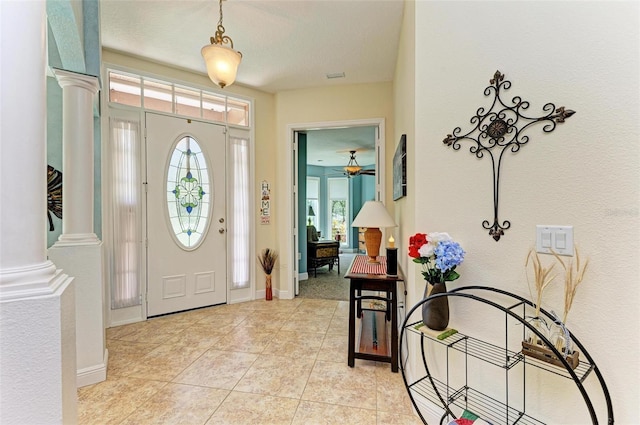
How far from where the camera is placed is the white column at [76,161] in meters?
1.94

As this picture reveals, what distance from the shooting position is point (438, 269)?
1412mm

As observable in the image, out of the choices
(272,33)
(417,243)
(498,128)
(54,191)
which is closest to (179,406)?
(417,243)

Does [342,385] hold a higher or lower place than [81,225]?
lower

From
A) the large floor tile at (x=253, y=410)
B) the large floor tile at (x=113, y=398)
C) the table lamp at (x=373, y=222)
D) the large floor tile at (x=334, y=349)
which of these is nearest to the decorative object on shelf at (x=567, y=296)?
the table lamp at (x=373, y=222)

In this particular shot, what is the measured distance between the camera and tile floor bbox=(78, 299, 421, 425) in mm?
1704

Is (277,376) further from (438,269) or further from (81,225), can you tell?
(81,225)

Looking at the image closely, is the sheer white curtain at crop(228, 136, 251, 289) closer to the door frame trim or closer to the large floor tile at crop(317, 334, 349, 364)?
the door frame trim

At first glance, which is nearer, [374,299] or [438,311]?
[438,311]

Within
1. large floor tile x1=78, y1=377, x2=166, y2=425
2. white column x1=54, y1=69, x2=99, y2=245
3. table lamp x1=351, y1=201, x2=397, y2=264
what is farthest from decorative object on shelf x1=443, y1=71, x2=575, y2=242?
white column x1=54, y1=69, x2=99, y2=245

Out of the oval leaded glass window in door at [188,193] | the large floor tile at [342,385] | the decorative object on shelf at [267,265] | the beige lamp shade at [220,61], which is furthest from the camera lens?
the decorative object on shelf at [267,265]

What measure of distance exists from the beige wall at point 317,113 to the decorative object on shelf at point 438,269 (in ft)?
7.52

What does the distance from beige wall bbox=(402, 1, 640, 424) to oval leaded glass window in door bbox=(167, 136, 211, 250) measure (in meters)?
2.80

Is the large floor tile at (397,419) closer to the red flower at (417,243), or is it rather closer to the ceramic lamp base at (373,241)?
the red flower at (417,243)

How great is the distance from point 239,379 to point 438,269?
162 centimetres
